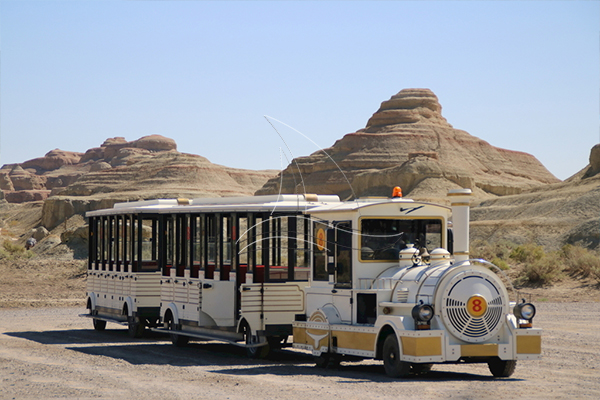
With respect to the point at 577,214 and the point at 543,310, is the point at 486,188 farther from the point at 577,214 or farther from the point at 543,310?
the point at 543,310

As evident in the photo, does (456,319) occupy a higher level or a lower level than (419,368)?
higher

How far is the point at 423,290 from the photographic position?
39.9 feet

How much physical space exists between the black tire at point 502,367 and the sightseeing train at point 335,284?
2 cm

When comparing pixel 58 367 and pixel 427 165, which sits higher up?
pixel 427 165

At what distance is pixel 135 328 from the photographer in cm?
2030

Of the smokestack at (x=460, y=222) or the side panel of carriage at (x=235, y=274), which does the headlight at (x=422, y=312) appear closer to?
the smokestack at (x=460, y=222)

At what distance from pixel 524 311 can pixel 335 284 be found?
301 cm

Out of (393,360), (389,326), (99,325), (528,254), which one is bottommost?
(99,325)

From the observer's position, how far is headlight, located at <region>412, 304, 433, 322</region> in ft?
38.4

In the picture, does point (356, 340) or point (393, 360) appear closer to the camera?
point (393, 360)

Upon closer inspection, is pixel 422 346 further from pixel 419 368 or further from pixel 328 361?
pixel 328 361

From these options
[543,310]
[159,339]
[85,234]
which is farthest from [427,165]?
[159,339]

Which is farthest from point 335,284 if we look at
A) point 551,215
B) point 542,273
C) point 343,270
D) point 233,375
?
point 551,215

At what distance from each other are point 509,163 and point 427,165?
5329cm
